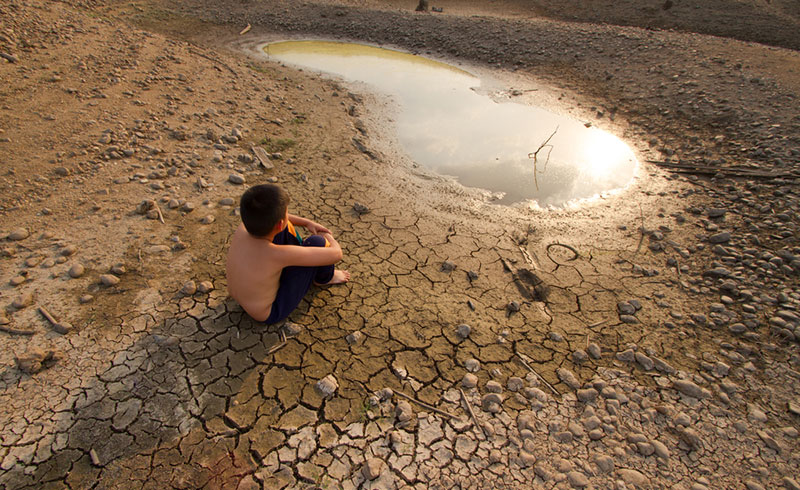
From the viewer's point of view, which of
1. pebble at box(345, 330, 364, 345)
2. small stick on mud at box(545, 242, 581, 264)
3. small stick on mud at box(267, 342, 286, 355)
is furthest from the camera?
small stick on mud at box(545, 242, 581, 264)

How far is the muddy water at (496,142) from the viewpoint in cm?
498

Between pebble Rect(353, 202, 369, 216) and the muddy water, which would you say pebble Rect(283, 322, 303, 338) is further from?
the muddy water

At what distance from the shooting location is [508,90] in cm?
784

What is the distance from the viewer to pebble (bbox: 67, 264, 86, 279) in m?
2.95

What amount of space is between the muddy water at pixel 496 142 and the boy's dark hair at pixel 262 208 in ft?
9.90

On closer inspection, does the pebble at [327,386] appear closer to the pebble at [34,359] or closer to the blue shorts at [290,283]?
the blue shorts at [290,283]

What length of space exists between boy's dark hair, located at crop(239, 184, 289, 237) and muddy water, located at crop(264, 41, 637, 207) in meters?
3.02

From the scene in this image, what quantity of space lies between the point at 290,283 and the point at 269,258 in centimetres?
30

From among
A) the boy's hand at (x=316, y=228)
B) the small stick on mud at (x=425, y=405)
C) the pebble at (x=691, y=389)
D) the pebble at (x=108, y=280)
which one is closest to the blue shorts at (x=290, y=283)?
the boy's hand at (x=316, y=228)

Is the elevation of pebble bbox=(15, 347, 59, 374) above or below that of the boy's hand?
below

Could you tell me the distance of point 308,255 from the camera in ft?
8.39

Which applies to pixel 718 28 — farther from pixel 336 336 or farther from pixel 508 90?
pixel 336 336

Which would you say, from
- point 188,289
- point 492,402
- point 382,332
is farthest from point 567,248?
point 188,289

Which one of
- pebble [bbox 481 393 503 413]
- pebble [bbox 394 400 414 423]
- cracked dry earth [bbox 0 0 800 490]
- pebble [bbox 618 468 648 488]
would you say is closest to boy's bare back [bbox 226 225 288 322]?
cracked dry earth [bbox 0 0 800 490]
